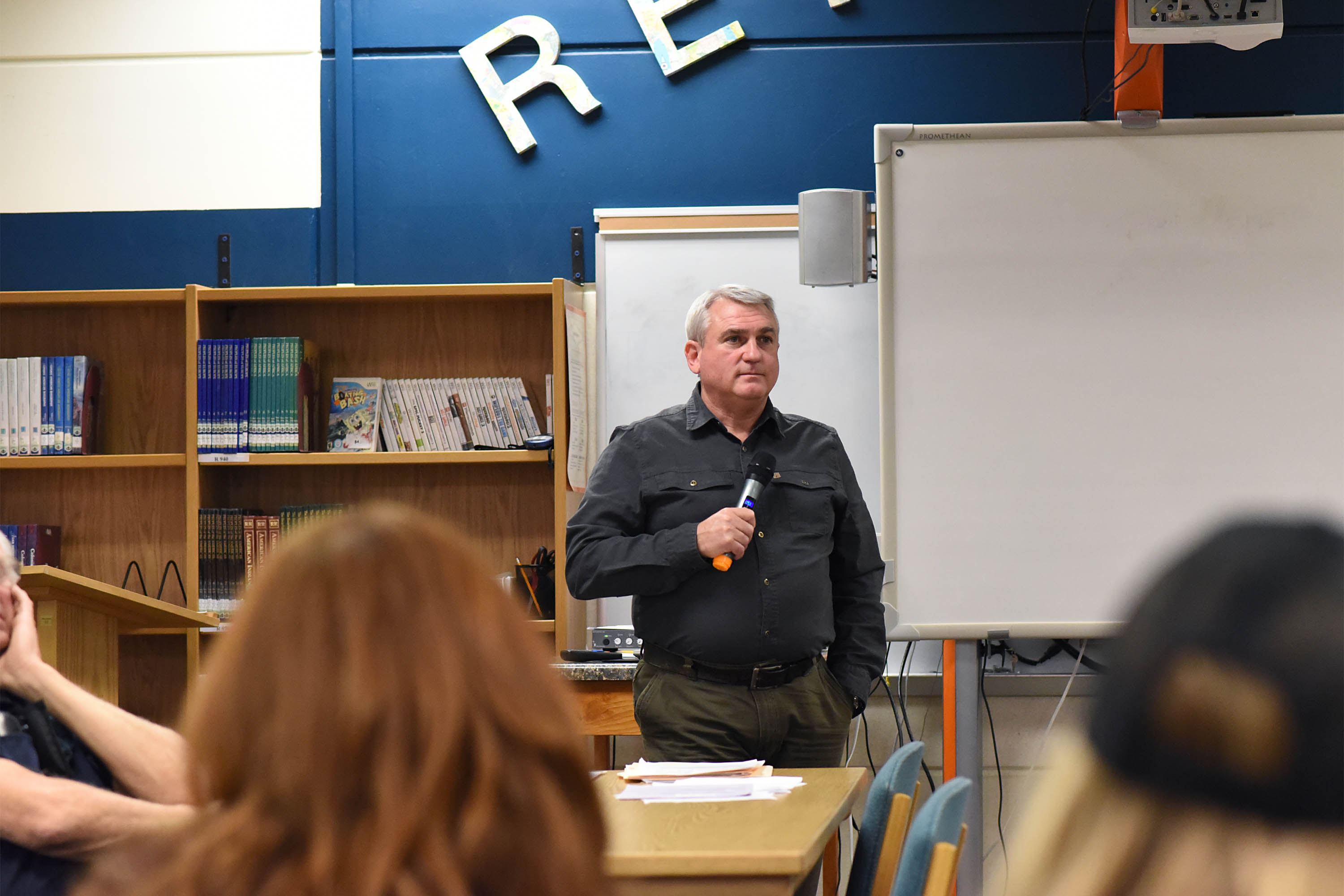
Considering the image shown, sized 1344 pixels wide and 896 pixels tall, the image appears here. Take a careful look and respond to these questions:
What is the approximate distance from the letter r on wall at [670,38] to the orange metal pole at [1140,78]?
126cm

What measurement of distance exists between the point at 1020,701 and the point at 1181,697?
3.82 metres

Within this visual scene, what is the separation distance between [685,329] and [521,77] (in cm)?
104

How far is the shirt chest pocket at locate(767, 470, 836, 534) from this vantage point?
10.3 ft

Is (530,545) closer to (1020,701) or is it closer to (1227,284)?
(1020,701)

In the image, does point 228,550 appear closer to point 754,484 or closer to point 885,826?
point 754,484

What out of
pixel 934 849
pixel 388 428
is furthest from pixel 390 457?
pixel 934 849

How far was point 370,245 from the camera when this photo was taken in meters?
4.46

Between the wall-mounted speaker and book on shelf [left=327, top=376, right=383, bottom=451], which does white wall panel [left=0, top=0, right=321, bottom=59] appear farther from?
the wall-mounted speaker

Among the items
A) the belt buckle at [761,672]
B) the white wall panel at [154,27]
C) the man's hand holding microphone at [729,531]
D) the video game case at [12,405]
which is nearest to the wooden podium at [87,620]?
the video game case at [12,405]

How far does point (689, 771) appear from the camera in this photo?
2322 millimetres

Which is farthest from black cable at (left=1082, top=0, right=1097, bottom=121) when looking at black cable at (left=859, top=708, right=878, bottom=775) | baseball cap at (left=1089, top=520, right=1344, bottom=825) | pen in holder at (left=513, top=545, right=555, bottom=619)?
baseball cap at (left=1089, top=520, right=1344, bottom=825)

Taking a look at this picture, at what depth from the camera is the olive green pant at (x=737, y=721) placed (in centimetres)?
294

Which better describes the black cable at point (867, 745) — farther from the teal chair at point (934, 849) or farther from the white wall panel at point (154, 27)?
the white wall panel at point (154, 27)

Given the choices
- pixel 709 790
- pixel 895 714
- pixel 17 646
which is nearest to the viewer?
pixel 17 646
